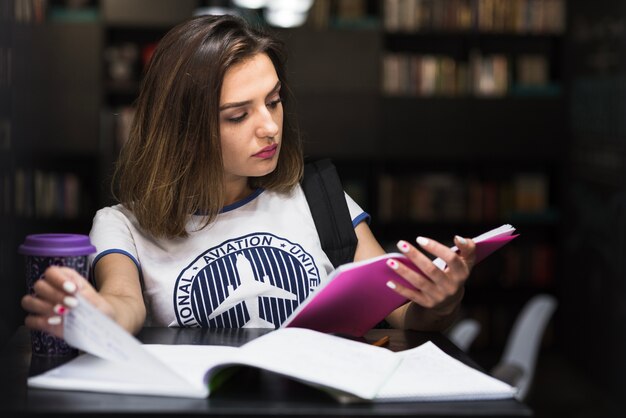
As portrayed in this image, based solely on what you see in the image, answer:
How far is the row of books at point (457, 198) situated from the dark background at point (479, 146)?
0.03 ft

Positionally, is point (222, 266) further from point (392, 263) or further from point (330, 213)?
point (392, 263)

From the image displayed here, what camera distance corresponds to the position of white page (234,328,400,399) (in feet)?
3.82

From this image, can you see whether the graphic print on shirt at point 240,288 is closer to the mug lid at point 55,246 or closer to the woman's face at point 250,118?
the woman's face at point 250,118

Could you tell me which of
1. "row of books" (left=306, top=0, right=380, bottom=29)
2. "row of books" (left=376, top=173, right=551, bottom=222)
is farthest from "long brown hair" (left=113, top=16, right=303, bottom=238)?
"row of books" (left=376, top=173, right=551, bottom=222)

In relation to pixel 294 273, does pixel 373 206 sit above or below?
below

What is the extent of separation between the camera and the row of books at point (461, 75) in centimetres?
615

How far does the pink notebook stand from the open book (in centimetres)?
10

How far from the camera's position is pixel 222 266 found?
1.76 metres

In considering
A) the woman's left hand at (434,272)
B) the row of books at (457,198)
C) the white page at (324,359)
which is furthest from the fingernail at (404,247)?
the row of books at (457,198)

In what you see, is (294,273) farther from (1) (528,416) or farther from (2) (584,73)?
(2) (584,73)

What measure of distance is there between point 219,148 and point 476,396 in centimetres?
74

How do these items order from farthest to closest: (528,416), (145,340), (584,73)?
(584,73), (145,340), (528,416)

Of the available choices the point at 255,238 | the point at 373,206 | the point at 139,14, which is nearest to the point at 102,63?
the point at 139,14

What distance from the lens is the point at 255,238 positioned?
1.81 metres
